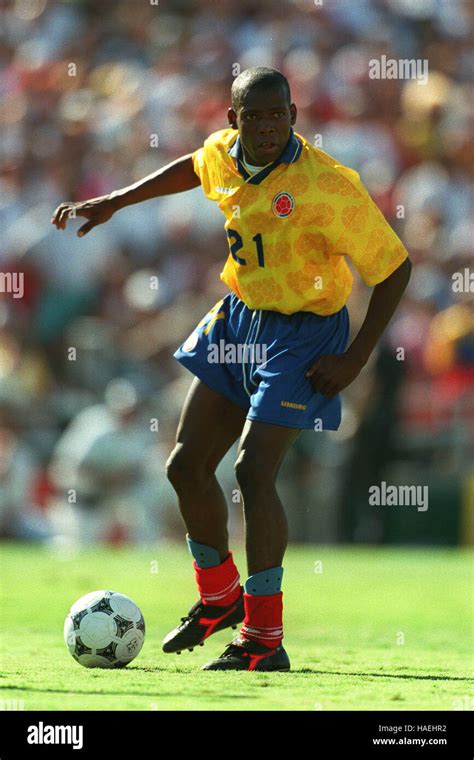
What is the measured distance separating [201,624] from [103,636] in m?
0.61

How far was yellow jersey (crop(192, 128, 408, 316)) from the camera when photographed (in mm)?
6387

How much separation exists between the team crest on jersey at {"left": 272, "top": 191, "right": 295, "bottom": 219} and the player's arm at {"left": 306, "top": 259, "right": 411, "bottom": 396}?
54 centimetres

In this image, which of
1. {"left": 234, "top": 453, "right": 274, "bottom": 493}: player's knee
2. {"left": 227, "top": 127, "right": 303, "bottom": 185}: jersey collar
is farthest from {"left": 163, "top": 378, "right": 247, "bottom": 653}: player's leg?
{"left": 227, "top": 127, "right": 303, "bottom": 185}: jersey collar

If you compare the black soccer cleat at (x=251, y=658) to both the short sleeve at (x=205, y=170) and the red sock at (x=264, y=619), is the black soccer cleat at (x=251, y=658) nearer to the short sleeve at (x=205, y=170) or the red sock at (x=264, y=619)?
the red sock at (x=264, y=619)

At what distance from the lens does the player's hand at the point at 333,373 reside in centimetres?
643

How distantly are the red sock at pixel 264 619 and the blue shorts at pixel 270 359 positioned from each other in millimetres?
793

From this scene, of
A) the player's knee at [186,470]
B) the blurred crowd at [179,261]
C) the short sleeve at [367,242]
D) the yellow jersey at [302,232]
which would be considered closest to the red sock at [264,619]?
the player's knee at [186,470]

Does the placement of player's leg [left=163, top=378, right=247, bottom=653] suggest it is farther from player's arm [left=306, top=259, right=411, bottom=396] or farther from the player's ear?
the player's ear

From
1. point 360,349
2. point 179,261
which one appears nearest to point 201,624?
point 360,349

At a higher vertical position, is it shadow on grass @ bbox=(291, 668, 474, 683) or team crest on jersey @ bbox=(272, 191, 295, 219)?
team crest on jersey @ bbox=(272, 191, 295, 219)

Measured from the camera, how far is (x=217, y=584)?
7.01 metres

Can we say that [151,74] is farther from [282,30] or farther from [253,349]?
[253,349]

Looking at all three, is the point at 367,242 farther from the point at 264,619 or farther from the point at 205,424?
the point at 264,619
